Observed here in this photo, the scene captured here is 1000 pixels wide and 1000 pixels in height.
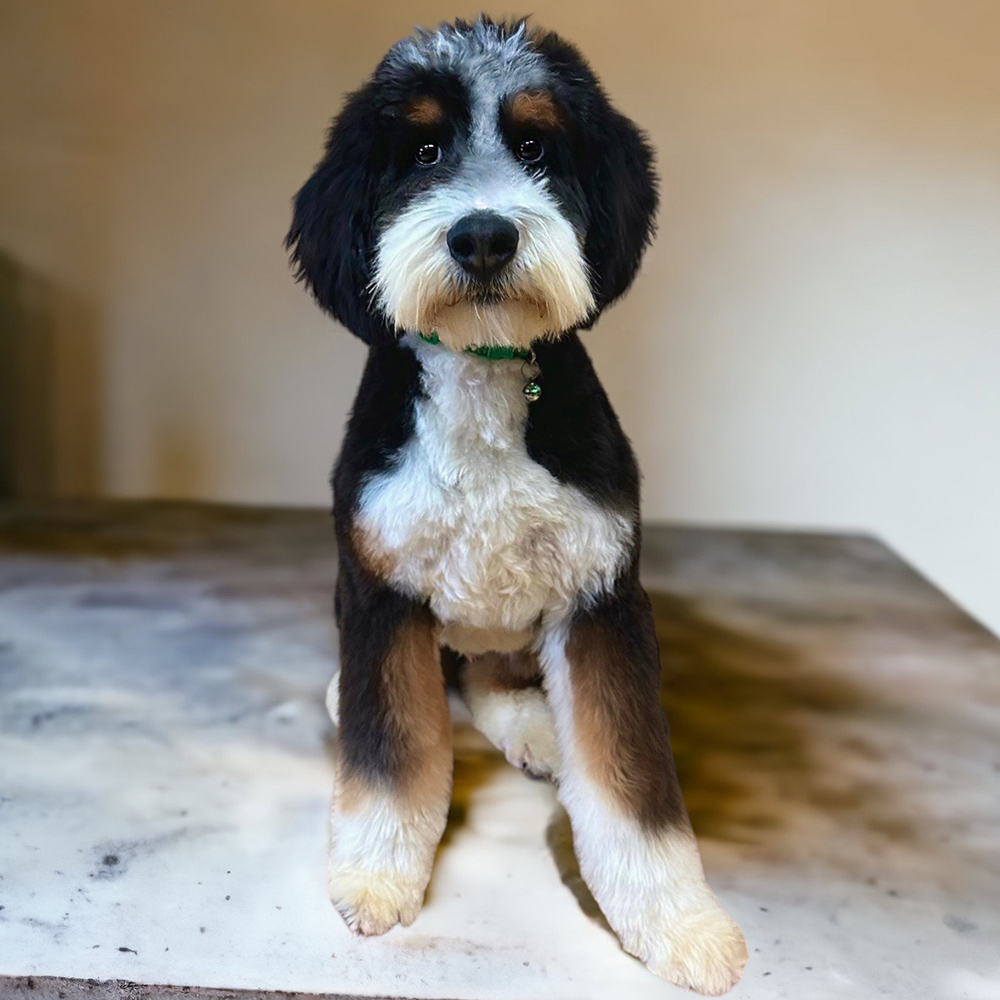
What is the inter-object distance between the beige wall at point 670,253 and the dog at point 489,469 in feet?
4.20

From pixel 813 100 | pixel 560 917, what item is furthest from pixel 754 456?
pixel 560 917

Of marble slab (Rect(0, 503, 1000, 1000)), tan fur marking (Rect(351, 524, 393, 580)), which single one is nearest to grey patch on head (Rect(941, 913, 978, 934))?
marble slab (Rect(0, 503, 1000, 1000))

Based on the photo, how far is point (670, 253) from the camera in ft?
7.04

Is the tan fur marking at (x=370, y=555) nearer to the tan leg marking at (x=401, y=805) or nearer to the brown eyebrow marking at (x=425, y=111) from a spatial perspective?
the tan leg marking at (x=401, y=805)

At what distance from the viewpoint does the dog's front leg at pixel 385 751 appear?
0.95 metres

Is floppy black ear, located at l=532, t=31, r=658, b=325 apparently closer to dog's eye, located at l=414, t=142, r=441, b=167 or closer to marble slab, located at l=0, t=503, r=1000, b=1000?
dog's eye, located at l=414, t=142, r=441, b=167

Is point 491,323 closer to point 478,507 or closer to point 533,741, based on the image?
point 478,507

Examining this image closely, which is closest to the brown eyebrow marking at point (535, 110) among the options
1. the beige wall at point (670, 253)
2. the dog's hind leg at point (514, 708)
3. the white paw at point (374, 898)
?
the dog's hind leg at point (514, 708)

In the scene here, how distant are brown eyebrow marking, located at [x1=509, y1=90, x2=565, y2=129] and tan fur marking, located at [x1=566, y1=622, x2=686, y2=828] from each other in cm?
47

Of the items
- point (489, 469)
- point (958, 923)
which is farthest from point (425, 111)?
point (958, 923)

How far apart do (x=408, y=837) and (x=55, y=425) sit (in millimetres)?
1756

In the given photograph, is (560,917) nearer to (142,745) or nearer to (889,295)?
(142,745)

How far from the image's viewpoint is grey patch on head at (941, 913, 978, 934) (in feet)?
3.07

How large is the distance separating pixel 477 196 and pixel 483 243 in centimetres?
5
